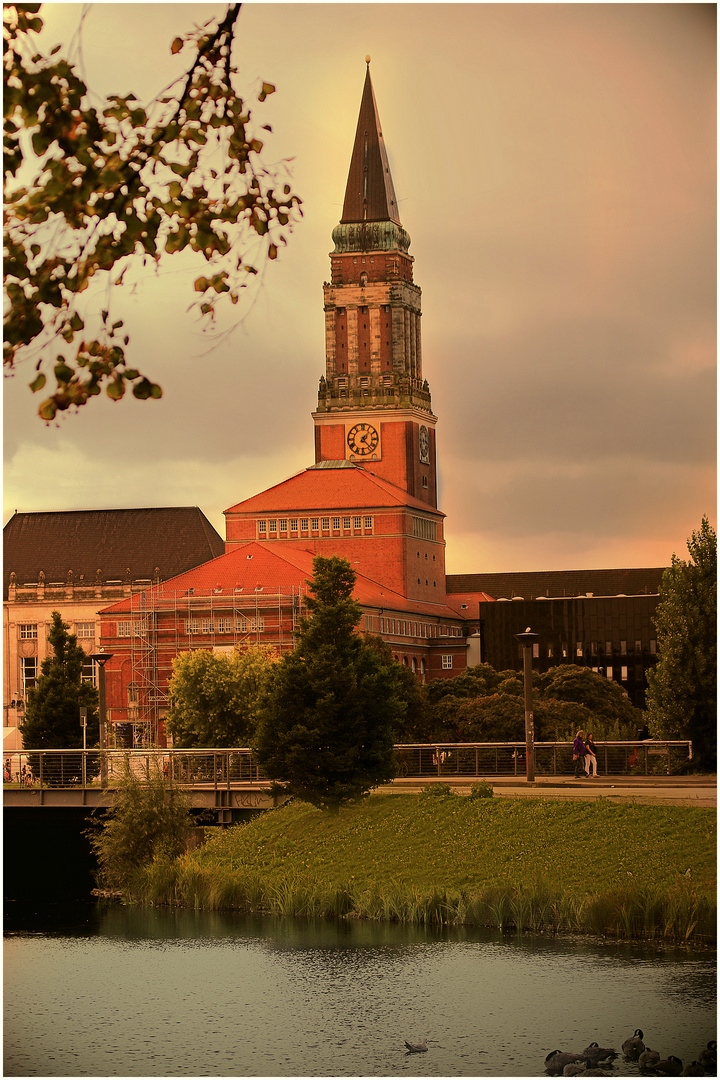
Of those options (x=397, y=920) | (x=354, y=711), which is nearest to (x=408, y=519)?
(x=354, y=711)

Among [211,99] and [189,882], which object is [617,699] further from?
[211,99]

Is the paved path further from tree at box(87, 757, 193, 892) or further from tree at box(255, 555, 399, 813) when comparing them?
tree at box(87, 757, 193, 892)

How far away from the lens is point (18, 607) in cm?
10925

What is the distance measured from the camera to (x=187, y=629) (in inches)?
3214

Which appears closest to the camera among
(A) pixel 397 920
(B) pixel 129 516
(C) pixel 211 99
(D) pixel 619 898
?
(C) pixel 211 99

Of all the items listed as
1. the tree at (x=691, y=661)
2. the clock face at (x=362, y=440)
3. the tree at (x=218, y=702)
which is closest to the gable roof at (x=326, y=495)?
the clock face at (x=362, y=440)

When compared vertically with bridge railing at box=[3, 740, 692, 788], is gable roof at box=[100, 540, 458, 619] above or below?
above

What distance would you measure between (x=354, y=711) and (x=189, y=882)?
545 centimetres

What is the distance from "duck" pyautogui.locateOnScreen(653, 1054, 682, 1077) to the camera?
53.5ft

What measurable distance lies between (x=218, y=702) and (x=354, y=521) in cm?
5132

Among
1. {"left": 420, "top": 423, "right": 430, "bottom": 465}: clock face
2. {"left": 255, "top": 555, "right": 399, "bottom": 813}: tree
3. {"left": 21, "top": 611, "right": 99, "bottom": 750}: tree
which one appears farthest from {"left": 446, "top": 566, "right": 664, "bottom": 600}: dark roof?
{"left": 255, "top": 555, "right": 399, "bottom": 813}: tree

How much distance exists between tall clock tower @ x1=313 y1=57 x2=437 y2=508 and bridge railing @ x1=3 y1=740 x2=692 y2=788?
75.8 m

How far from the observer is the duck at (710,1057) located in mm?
16188

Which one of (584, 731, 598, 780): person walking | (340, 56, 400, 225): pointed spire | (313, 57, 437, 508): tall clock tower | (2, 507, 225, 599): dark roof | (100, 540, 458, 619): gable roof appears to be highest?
(340, 56, 400, 225): pointed spire
